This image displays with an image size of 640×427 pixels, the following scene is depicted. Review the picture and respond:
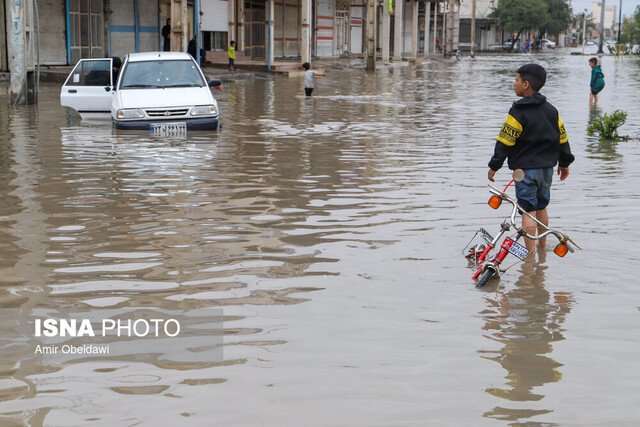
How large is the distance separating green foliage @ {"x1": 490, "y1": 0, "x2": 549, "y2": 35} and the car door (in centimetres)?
9558

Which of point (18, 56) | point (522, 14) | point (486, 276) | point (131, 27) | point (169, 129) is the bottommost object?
point (486, 276)

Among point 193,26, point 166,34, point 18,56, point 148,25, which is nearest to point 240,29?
point 193,26

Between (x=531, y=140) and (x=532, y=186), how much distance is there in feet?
1.28

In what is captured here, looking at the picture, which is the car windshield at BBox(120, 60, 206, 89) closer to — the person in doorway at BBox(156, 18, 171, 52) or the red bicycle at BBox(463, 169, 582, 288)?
the red bicycle at BBox(463, 169, 582, 288)

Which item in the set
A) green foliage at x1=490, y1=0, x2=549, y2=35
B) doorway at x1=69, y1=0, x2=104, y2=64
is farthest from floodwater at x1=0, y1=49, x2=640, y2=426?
green foliage at x1=490, y1=0, x2=549, y2=35

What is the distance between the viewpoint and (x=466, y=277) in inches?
266

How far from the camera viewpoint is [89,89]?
17047mm

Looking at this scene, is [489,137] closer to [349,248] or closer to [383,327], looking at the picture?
[349,248]

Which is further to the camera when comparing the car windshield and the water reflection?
the car windshield

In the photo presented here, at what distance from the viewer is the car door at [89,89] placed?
1700 cm

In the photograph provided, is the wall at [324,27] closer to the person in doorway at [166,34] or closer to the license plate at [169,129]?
the person in doorway at [166,34]

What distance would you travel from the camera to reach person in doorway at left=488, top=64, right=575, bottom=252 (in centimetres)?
685

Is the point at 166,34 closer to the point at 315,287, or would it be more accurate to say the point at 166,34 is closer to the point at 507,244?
the point at 315,287

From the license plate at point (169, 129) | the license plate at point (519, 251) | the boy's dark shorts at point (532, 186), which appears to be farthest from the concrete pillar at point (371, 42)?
the license plate at point (519, 251)
